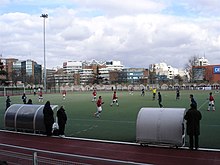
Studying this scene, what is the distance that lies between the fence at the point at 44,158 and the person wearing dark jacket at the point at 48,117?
7.69 m

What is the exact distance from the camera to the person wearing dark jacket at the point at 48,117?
15133 millimetres

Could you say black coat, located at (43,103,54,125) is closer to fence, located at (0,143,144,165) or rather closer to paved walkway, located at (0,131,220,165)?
paved walkway, located at (0,131,220,165)

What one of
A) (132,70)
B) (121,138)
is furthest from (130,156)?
(132,70)

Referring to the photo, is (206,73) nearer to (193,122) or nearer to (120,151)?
(193,122)

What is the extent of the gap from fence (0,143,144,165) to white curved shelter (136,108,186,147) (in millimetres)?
6246

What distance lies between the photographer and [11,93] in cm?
7250

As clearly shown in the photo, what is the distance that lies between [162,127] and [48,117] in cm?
590

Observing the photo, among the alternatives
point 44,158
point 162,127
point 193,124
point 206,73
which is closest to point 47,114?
point 162,127

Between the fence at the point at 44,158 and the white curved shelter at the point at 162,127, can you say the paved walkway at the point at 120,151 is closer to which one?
the white curved shelter at the point at 162,127

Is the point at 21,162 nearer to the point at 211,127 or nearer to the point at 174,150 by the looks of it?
the point at 174,150

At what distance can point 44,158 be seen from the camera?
6129mm

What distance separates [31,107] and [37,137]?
7.60 ft

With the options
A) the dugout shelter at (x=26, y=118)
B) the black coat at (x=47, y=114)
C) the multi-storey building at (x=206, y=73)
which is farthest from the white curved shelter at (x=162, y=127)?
the multi-storey building at (x=206, y=73)

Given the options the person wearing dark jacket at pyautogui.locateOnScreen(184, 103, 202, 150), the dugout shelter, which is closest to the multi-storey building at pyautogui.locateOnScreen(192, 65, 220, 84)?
the dugout shelter
